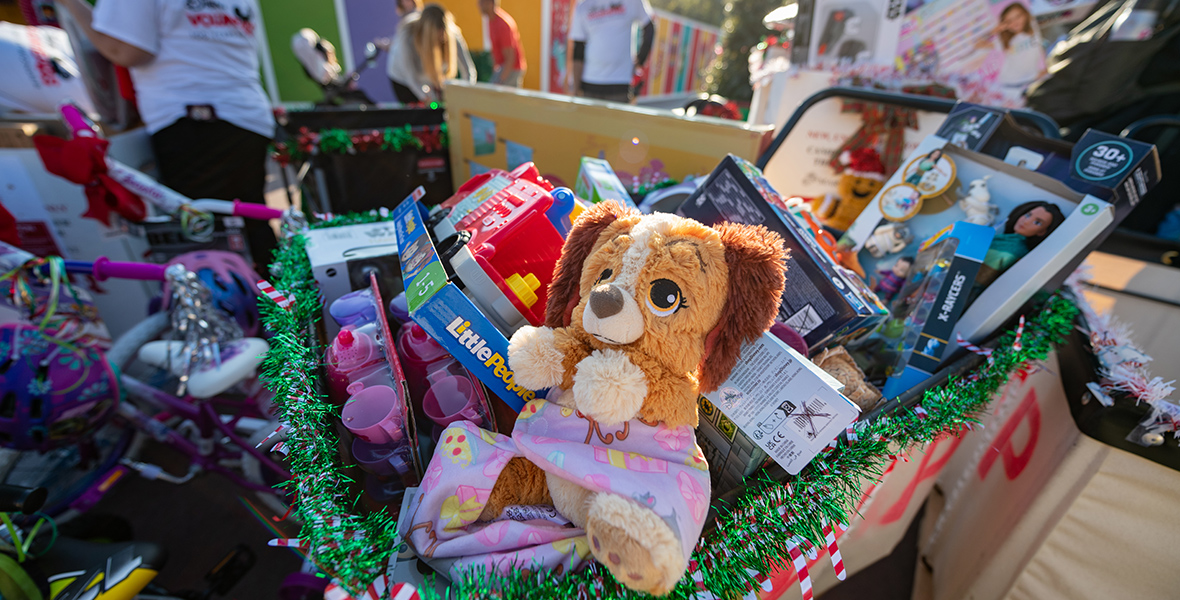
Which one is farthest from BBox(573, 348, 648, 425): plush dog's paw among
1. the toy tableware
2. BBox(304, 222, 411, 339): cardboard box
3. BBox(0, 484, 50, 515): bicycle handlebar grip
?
BBox(0, 484, 50, 515): bicycle handlebar grip

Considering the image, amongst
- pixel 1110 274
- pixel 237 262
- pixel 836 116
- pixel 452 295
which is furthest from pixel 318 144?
pixel 1110 274

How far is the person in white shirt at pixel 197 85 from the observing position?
6.25 ft

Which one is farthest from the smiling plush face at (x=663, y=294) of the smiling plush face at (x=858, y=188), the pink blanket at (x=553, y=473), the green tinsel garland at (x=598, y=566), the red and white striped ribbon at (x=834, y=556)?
the smiling plush face at (x=858, y=188)

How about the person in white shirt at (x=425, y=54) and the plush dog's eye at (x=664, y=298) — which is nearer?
the plush dog's eye at (x=664, y=298)

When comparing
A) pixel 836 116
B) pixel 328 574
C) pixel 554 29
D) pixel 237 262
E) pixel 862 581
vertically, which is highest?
pixel 554 29

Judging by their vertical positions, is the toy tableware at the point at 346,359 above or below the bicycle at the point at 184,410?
above

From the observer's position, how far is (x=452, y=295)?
0.72 m

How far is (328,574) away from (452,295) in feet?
1.28

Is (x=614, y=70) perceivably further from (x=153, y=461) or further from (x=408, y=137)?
(x=153, y=461)

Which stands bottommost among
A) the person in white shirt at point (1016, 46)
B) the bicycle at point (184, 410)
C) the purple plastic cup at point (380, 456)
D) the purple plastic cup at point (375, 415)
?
the bicycle at point (184, 410)

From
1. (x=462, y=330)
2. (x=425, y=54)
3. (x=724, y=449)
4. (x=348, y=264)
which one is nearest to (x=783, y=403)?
(x=724, y=449)

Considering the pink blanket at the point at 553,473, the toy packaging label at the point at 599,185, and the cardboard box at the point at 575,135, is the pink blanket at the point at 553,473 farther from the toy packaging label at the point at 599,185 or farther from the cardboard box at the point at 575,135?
the cardboard box at the point at 575,135

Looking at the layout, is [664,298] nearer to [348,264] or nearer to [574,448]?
[574,448]

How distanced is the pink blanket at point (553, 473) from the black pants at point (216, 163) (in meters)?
2.03
